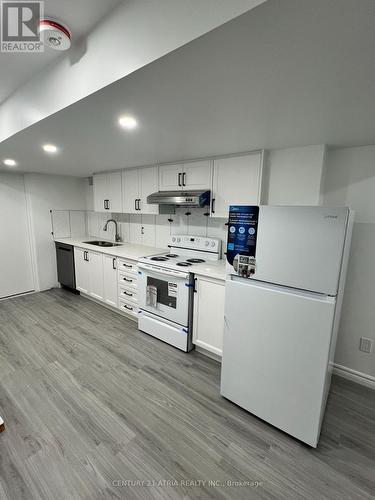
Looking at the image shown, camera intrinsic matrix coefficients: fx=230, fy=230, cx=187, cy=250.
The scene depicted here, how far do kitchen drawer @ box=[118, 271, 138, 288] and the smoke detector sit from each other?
7.63 ft

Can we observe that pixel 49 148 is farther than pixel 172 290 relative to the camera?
No

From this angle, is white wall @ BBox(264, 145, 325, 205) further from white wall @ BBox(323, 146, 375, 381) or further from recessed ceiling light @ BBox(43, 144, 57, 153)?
recessed ceiling light @ BBox(43, 144, 57, 153)

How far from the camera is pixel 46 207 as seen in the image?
414cm

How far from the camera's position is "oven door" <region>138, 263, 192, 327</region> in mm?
2477

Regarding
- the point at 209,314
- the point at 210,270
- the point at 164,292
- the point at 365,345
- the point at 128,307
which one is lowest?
the point at 128,307

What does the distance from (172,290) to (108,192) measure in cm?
215

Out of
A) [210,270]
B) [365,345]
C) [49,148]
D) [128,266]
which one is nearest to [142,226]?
[128,266]

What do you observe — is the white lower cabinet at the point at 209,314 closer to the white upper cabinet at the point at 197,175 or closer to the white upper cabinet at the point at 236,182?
the white upper cabinet at the point at 236,182

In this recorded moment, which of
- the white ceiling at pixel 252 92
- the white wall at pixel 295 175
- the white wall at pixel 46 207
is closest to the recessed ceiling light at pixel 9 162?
the white wall at pixel 46 207

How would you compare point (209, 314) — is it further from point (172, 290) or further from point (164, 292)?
point (164, 292)

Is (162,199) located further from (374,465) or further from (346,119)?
(374,465)

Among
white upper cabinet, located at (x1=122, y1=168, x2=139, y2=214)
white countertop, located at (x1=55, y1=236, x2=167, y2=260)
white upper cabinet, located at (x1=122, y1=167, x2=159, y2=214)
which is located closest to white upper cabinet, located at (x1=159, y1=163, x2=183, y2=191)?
white upper cabinet, located at (x1=122, y1=167, x2=159, y2=214)

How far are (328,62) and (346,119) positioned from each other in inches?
29.0

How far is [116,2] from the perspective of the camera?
0.96 m
